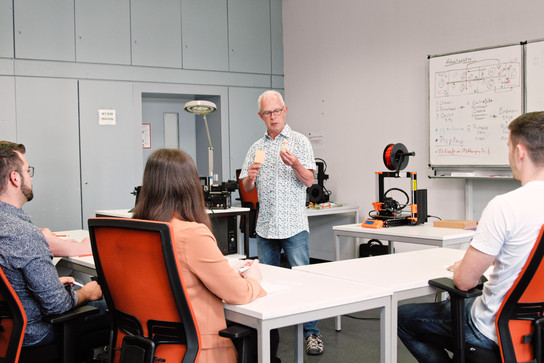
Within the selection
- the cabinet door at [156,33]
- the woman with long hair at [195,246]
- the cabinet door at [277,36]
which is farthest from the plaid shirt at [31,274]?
the cabinet door at [277,36]

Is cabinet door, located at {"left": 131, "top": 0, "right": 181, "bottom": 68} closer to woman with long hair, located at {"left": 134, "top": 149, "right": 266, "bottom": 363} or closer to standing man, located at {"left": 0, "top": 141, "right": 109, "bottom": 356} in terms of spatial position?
standing man, located at {"left": 0, "top": 141, "right": 109, "bottom": 356}

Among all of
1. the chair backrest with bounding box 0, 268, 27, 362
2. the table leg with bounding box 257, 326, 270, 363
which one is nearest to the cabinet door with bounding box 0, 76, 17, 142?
the chair backrest with bounding box 0, 268, 27, 362

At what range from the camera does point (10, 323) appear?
1.89m

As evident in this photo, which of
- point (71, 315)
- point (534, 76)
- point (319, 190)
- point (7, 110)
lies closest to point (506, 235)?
point (71, 315)

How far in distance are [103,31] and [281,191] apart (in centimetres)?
336

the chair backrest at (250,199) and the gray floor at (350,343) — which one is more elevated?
the chair backrest at (250,199)

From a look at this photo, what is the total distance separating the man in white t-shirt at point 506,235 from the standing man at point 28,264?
55.4 inches

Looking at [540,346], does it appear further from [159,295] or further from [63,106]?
[63,106]

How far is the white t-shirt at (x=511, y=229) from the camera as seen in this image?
161 cm

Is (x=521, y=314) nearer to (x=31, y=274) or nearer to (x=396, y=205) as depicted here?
(x=31, y=274)

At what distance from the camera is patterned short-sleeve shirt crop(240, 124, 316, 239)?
9.92 ft

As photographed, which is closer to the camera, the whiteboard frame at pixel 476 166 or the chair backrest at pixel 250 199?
the whiteboard frame at pixel 476 166

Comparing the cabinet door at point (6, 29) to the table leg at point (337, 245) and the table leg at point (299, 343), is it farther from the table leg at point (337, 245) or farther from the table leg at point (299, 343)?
the table leg at point (299, 343)

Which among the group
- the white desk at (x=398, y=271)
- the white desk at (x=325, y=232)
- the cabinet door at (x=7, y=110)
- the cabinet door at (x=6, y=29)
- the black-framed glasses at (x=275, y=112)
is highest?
the cabinet door at (x=6, y=29)
